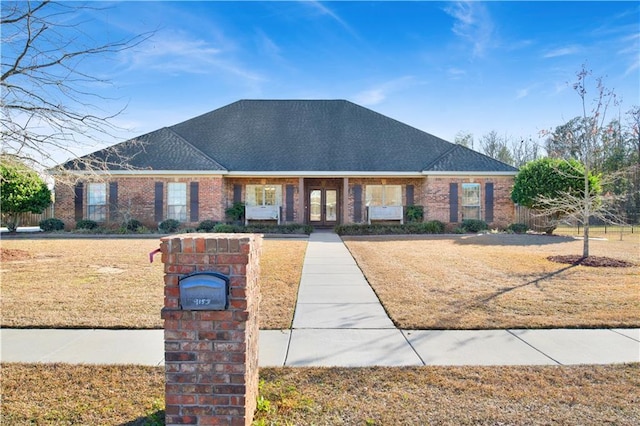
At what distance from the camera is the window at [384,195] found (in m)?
19.9

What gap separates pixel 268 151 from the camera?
797 inches

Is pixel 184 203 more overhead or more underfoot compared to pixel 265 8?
→ more underfoot

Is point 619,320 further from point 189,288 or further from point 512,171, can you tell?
point 512,171

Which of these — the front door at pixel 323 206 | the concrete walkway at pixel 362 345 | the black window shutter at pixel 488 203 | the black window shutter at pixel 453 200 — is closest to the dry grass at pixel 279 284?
the concrete walkway at pixel 362 345

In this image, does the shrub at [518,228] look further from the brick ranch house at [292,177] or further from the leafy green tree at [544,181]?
the leafy green tree at [544,181]

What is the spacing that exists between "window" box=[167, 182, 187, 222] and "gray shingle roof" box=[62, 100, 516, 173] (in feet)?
3.19

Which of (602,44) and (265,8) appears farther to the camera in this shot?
(602,44)

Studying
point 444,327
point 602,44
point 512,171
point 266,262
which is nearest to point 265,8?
point 266,262

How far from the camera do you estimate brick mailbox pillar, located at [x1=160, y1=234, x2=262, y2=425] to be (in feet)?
7.50

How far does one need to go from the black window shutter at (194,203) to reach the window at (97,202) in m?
4.58

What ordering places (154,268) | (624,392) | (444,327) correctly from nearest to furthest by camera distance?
(624,392) → (444,327) → (154,268)

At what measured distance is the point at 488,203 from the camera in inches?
742

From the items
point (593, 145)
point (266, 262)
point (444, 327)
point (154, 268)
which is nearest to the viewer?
point (444, 327)

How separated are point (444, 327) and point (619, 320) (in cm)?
243
